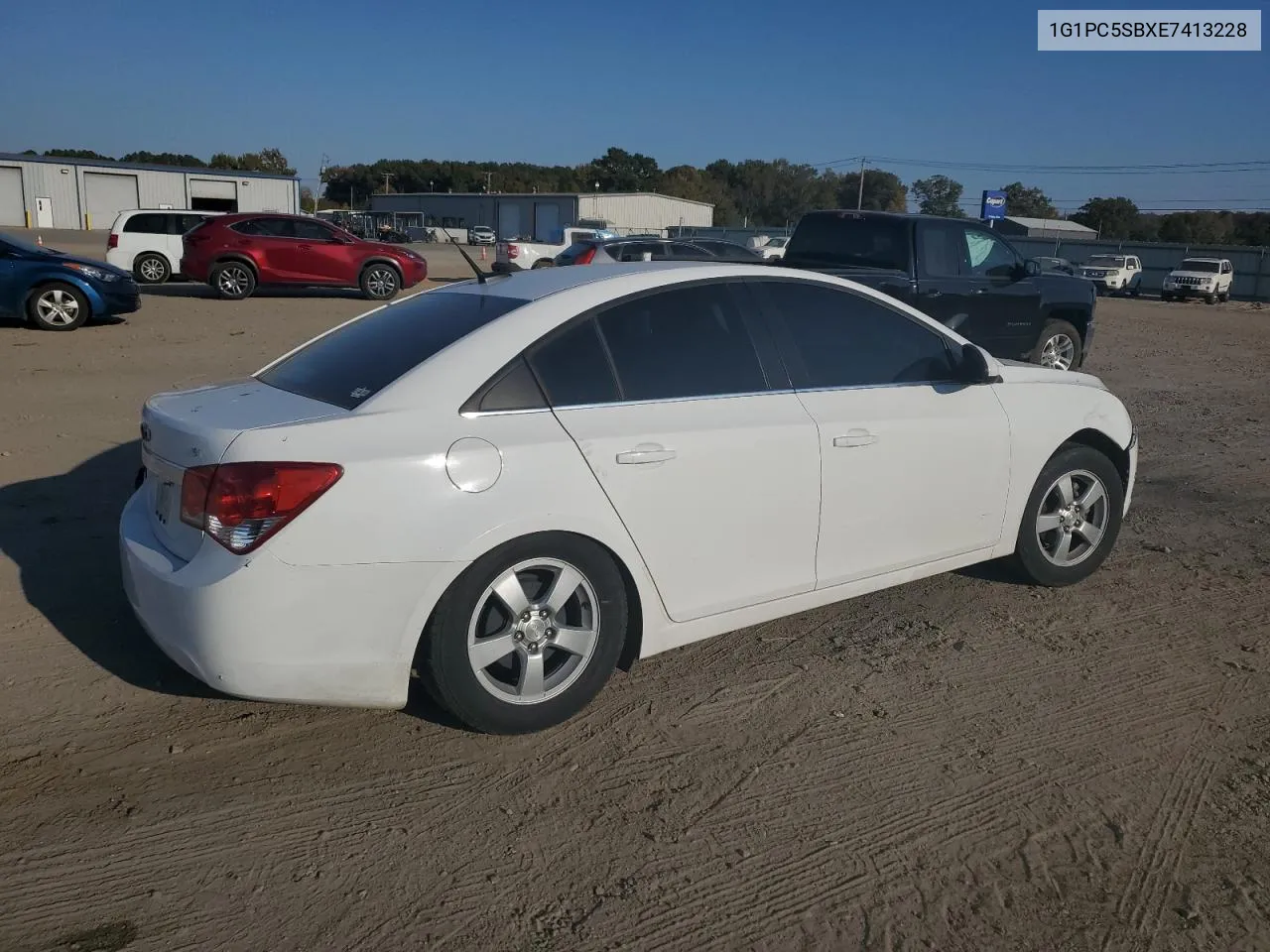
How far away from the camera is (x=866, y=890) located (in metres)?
2.89

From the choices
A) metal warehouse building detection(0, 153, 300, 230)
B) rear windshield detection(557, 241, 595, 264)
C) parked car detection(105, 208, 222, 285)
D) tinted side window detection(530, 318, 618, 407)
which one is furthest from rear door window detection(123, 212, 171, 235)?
metal warehouse building detection(0, 153, 300, 230)

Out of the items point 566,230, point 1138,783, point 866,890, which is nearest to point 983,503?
point 1138,783

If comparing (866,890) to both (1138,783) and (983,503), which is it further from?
(983,503)

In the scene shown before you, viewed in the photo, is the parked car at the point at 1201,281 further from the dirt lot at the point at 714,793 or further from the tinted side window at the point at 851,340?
the tinted side window at the point at 851,340

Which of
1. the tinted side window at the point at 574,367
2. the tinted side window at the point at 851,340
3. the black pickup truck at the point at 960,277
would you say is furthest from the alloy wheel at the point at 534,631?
the black pickup truck at the point at 960,277

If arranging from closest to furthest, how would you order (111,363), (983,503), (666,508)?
(666,508) → (983,503) → (111,363)

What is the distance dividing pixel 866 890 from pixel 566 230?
35457 millimetres

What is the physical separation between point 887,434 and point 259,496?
2473mm

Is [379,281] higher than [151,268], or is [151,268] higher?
[151,268]

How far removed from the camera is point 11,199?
5459 cm

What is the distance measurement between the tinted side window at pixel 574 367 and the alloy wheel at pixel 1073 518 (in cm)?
242

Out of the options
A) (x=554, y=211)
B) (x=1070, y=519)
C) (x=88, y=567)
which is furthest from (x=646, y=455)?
(x=554, y=211)

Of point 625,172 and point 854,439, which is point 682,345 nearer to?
point 854,439

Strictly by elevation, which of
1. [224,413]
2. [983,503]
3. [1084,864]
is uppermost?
[224,413]
